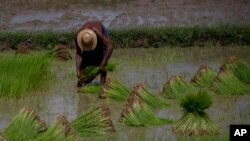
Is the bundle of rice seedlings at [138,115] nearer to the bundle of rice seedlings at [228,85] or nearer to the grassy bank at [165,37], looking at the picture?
the bundle of rice seedlings at [228,85]

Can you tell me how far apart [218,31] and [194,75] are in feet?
6.50

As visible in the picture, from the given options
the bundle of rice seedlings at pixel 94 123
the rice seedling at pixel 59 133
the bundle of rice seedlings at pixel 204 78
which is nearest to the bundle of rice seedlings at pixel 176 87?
the bundle of rice seedlings at pixel 204 78

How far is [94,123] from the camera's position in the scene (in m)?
6.05

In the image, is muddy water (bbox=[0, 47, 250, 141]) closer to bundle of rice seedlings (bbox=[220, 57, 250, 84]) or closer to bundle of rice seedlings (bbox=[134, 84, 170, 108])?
bundle of rice seedlings (bbox=[134, 84, 170, 108])

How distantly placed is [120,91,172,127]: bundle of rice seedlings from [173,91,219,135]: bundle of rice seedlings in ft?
A: 1.16

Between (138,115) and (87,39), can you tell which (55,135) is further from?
(87,39)

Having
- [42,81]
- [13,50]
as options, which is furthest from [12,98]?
[13,50]

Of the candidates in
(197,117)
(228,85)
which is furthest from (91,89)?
(197,117)

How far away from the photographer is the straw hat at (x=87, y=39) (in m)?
7.51

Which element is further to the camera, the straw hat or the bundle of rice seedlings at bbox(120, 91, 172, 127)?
the straw hat

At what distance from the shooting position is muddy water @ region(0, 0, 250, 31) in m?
11.8

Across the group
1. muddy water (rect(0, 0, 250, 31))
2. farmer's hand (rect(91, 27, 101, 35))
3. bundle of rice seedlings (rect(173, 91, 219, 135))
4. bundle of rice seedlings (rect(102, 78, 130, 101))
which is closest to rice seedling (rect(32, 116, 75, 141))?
bundle of rice seedlings (rect(173, 91, 219, 135))

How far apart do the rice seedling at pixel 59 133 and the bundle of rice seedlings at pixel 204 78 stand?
2.34 meters

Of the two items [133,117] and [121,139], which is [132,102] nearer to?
[133,117]
